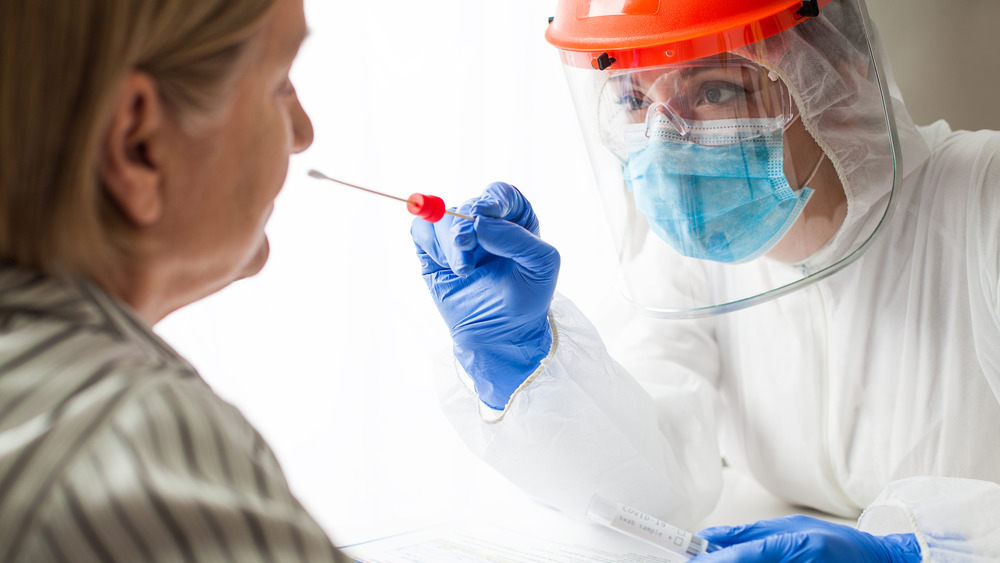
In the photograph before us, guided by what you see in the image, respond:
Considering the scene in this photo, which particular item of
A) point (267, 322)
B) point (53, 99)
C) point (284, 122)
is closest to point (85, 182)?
point (53, 99)

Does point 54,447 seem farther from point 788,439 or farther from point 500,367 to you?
point 788,439

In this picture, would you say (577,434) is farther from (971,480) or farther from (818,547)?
(971,480)

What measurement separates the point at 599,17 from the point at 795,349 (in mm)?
690

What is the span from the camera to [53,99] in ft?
1.59

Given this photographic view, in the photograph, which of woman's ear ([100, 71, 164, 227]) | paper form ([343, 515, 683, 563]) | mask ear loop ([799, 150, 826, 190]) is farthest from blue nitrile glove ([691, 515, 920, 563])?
woman's ear ([100, 71, 164, 227])

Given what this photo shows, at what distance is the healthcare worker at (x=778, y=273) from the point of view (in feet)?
3.41

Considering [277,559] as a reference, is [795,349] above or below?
below

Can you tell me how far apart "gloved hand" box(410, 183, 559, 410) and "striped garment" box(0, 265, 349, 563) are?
536mm

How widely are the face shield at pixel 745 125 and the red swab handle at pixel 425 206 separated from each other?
0.37m

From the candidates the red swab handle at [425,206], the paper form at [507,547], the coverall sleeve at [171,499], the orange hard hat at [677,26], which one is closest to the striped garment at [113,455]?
the coverall sleeve at [171,499]

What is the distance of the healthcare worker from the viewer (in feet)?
3.41

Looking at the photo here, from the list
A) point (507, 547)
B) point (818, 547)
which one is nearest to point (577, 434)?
point (507, 547)

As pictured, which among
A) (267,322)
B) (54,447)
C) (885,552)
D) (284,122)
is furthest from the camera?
(267,322)

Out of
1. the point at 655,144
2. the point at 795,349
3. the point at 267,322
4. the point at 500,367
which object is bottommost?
the point at 795,349
